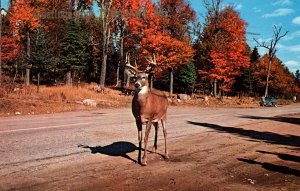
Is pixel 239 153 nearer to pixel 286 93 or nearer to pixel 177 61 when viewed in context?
pixel 177 61

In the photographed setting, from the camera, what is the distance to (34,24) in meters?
46.0

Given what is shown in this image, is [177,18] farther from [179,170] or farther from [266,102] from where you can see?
[179,170]

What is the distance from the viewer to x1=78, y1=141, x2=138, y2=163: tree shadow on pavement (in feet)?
35.9

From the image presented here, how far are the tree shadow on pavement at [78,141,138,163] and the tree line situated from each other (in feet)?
92.8

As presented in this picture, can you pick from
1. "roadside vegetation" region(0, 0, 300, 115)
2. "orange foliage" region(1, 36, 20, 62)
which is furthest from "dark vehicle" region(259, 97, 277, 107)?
"orange foliage" region(1, 36, 20, 62)

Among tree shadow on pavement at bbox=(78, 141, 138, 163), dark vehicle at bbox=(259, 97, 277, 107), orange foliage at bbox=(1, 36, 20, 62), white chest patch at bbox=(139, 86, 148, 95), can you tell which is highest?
orange foliage at bbox=(1, 36, 20, 62)

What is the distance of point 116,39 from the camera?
5531 cm

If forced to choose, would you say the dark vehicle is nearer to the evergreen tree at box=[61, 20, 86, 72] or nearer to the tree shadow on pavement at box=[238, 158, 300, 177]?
the evergreen tree at box=[61, 20, 86, 72]

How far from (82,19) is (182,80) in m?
18.3

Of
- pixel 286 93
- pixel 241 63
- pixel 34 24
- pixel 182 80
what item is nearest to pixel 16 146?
pixel 34 24

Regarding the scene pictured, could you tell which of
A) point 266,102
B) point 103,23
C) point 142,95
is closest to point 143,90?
point 142,95

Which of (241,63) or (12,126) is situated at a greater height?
(241,63)

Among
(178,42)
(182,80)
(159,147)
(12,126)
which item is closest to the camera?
(159,147)

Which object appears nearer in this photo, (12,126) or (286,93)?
(12,126)
